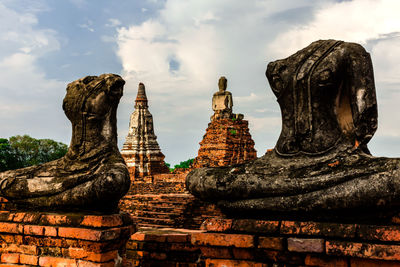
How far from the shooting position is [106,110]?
4.26m

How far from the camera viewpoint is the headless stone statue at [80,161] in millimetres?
3963

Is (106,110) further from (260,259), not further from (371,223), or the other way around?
(371,223)

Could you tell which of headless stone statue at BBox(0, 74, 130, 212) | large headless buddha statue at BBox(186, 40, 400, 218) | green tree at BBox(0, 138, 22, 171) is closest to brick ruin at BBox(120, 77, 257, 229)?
headless stone statue at BBox(0, 74, 130, 212)

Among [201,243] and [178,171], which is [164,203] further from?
[201,243]

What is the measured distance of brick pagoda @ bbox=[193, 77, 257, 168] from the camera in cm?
1616

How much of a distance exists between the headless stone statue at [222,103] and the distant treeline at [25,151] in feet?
59.0

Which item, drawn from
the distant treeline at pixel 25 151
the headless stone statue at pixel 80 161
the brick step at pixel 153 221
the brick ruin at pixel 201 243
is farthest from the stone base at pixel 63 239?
the distant treeline at pixel 25 151

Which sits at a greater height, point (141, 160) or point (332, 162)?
point (141, 160)

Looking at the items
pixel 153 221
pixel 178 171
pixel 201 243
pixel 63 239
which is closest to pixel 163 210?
pixel 153 221

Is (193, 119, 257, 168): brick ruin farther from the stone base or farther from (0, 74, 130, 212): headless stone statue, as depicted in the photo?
the stone base

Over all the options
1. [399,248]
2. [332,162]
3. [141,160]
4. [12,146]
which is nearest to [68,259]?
[332,162]

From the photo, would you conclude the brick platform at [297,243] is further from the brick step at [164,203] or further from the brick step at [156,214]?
the brick step at [164,203]

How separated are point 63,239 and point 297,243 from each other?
2.21 metres

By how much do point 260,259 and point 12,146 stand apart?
3061 cm
